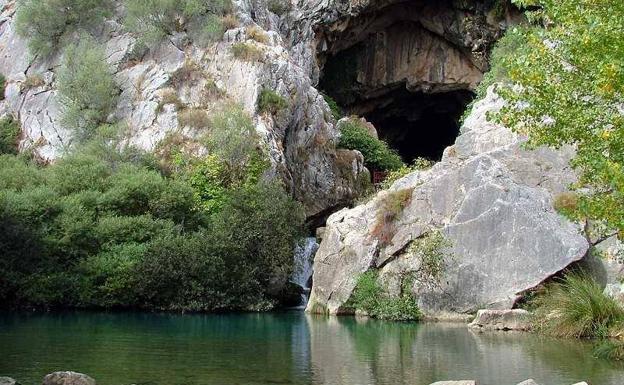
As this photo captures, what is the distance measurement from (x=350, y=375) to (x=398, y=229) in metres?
16.3

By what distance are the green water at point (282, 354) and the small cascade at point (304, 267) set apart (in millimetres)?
9754

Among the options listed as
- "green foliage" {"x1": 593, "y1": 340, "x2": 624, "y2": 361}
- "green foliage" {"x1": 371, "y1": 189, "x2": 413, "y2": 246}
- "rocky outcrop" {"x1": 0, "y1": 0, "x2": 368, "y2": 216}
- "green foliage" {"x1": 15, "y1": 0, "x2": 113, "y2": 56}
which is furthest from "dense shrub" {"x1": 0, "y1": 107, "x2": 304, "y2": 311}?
"green foliage" {"x1": 593, "y1": 340, "x2": 624, "y2": 361}

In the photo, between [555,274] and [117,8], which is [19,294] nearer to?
[555,274]

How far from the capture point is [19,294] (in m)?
30.5

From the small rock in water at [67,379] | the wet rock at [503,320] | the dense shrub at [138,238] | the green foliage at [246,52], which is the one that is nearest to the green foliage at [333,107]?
the green foliage at [246,52]

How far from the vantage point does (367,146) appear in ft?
162

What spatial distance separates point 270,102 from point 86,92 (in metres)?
10.3

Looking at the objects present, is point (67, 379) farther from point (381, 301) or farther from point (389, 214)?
point (389, 214)

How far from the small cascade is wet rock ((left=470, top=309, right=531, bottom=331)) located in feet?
37.6

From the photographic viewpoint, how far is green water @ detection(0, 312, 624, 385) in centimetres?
1465

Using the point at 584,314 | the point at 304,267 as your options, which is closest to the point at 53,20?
the point at 304,267

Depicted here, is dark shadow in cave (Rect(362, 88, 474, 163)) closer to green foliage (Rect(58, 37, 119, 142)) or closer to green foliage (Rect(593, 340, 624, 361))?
green foliage (Rect(58, 37, 119, 142))

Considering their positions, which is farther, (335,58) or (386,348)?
(335,58)

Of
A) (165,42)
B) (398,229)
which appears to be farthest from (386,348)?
(165,42)
